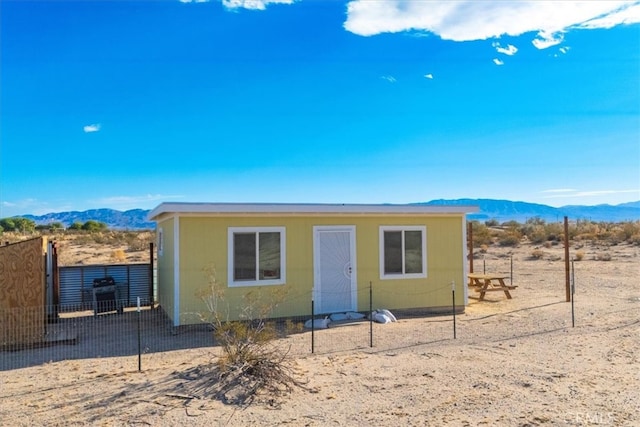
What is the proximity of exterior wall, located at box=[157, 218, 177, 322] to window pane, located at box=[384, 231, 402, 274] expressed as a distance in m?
4.64

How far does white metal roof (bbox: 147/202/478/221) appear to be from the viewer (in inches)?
381

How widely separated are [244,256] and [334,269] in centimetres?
202

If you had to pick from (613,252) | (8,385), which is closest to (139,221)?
(613,252)

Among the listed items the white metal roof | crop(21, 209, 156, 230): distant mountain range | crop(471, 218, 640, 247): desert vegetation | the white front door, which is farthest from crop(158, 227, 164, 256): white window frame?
crop(21, 209, 156, 230): distant mountain range

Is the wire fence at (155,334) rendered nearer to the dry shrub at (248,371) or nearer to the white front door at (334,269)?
the white front door at (334,269)

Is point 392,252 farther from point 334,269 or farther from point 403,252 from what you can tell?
point 334,269

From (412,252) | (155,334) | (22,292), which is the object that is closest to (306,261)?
(412,252)

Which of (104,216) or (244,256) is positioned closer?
(244,256)

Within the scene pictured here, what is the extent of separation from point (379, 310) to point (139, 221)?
147 metres

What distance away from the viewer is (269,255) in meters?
10.3

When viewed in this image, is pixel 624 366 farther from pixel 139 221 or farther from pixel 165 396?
pixel 139 221

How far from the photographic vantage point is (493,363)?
6.92 meters

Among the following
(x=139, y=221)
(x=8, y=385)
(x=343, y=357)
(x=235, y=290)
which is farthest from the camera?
(x=139, y=221)

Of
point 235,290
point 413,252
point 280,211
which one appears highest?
point 280,211
